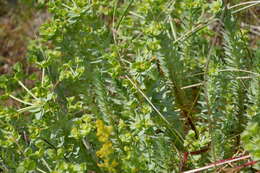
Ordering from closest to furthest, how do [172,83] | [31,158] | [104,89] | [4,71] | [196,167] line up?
[31,158] < [196,167] < [104,89] < [172,83] < [4,71]

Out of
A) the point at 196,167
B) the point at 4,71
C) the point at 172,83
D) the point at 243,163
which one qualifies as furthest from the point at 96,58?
the point at 4,71

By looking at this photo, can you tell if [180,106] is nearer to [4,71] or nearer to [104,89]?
[104,89]

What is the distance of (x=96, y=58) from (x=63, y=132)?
1.18 ft

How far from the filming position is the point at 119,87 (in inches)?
64.7

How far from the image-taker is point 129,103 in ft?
5.01

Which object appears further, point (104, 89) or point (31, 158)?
point (104, 89)

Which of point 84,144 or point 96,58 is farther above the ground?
point 96,58

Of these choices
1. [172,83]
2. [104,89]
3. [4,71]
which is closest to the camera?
[104,89]

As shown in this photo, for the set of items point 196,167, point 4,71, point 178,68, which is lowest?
point 4,71

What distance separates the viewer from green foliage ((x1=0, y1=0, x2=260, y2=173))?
149 cm

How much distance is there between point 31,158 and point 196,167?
59cm

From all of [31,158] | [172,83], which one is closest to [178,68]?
[172,83]

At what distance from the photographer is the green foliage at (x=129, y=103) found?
4.89 feet

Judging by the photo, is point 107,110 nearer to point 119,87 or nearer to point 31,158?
A: point 119,87
